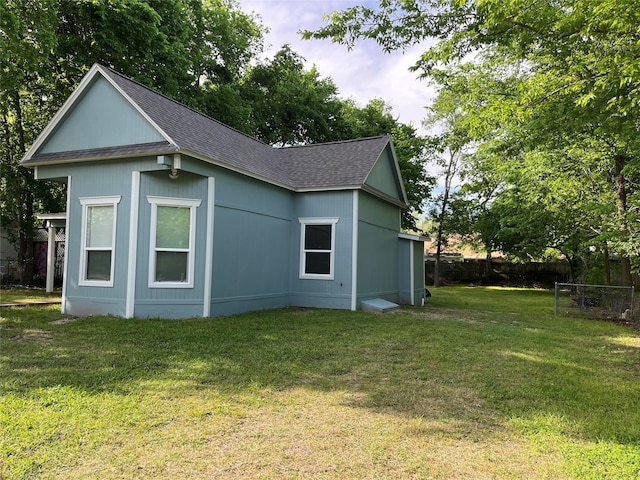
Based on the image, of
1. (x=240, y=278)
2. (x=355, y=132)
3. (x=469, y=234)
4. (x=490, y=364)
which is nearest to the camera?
(x=490, y=364)

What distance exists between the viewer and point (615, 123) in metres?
6.98

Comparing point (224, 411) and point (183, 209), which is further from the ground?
point (183, 209)

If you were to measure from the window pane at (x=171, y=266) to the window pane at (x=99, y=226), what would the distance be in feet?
3.88

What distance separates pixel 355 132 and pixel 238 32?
8.98 metres

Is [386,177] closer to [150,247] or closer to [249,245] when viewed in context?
[249,245]

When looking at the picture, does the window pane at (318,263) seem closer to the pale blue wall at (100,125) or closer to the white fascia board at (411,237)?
the white fascia board at (411,237)

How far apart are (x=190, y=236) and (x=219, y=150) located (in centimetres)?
223

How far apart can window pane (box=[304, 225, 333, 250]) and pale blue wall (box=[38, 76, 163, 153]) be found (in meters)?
4.92

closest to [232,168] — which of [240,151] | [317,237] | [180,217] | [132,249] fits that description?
[180,217]

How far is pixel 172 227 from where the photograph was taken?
8992mm

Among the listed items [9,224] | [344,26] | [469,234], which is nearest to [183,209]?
[344,26]

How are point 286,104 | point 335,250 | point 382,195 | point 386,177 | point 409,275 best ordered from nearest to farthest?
point 335,250
point 382,195
point 386,177
point 409,275
point 286,104

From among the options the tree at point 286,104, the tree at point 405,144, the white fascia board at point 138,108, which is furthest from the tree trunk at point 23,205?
the tree at point 405,144

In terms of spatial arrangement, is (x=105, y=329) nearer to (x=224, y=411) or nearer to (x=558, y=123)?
(x=224, y=411)
